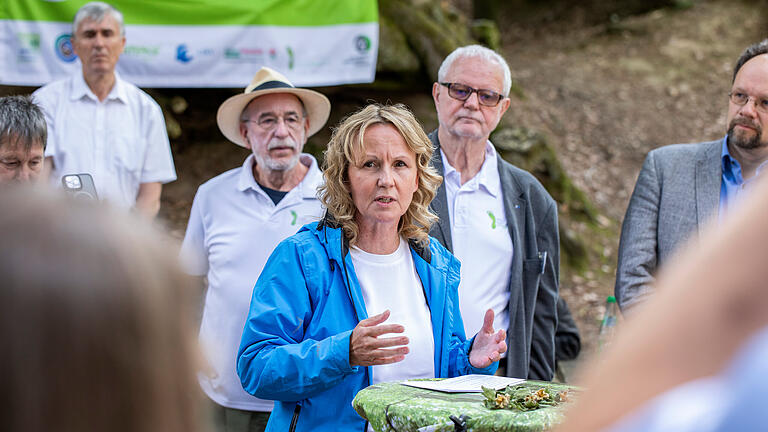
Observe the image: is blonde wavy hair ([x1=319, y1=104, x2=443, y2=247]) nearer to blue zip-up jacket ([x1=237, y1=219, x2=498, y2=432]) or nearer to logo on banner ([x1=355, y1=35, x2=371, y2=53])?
blue zip-up jacket ([x1=237, y1=219, x2=498, y2=432])

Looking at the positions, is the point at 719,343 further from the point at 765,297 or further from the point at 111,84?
the point at 111,84

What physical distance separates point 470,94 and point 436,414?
2190mm

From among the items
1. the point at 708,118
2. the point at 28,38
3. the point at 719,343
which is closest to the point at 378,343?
the point at 719,343

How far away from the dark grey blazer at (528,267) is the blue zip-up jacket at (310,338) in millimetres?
915

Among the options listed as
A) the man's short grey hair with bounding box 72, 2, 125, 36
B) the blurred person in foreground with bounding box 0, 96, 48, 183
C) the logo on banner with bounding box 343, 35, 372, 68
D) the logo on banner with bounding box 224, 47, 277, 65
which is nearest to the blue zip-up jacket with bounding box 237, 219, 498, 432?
the blurred person in foreground with bounding box 0, 96, 48, 183

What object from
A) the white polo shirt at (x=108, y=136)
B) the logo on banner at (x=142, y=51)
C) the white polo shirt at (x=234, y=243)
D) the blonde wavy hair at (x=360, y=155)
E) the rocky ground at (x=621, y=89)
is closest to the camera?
the blonde wavy hair at (x=360, y=155)

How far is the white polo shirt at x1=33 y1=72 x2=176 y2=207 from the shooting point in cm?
433

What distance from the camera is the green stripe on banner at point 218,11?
5.81 metres

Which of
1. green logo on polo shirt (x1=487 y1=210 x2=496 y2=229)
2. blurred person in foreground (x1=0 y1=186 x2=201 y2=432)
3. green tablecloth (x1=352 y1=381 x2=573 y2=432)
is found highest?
green logo on polo shirt (x1=487 y1=210 x2=496 y2=229)

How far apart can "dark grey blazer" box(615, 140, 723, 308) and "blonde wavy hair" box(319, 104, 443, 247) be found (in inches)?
51.1

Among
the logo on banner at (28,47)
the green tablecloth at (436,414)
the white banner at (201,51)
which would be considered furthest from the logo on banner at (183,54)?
the green tablecloth at (436,414)

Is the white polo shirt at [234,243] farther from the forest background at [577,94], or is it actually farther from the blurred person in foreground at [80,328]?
the blurred person in foreground at [80,328]

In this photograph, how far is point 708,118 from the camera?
32.8ft

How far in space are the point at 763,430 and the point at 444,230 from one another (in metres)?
3.13
